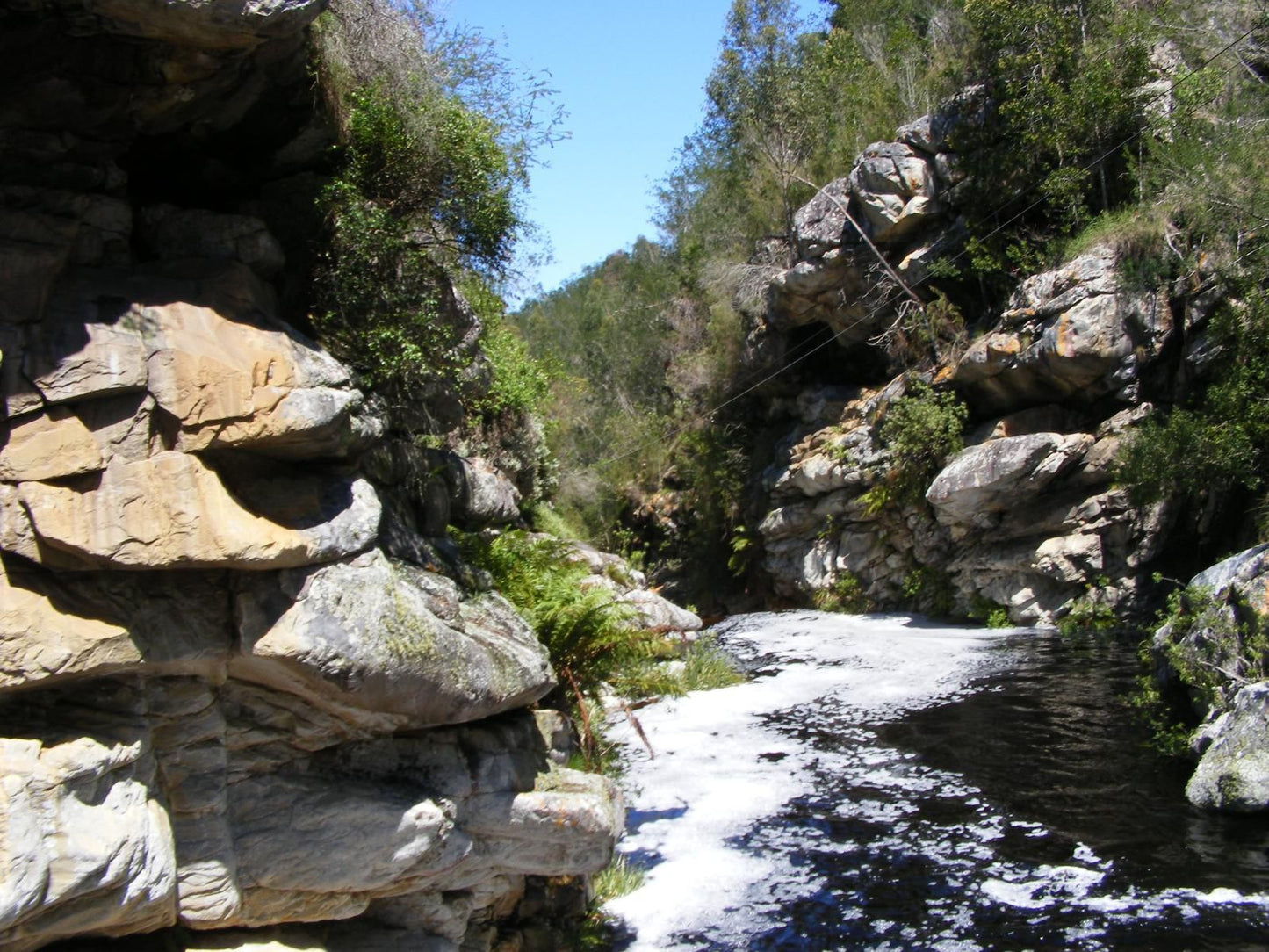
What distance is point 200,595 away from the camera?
5676 millimetres

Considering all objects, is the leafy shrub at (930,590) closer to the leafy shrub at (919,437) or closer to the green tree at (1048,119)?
the leafy shrub at (919,437)

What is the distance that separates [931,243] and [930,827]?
57.0 feet

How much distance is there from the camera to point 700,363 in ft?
105

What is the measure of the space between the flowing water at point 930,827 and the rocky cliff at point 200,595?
2193 mm

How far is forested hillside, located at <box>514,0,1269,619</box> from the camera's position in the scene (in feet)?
54.7

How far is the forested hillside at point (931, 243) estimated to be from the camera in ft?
54.7

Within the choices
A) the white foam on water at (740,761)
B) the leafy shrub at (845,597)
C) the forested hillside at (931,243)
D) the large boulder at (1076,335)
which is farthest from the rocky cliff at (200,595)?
the leafy shrub at (845,597)

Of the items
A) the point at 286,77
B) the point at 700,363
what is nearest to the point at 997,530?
the point at 700,363

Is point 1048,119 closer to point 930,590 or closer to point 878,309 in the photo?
point 878,309

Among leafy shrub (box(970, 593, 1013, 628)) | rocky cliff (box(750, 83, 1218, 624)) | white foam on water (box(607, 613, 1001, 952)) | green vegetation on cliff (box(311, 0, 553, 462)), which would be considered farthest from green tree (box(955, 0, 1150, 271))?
green vegetation on cliff (box(311, 0, 553, 462))

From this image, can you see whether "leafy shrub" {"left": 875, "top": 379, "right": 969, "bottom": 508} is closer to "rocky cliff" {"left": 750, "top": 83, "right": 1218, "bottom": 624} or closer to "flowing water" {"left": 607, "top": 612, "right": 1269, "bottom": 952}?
"rocky cliff" {"left": 750, "top": 83, "right": 1218, "bottom": 624}

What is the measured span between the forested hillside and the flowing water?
240 inches

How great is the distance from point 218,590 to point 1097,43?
2204cm

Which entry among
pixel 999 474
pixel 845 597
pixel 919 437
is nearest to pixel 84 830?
pixel 999 474
